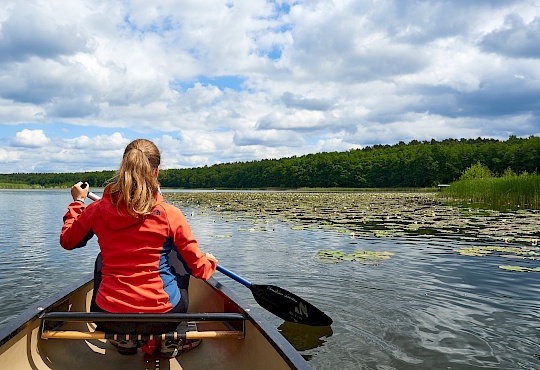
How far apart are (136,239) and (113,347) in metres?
1.00

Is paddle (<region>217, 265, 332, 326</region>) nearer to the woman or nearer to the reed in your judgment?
the woman

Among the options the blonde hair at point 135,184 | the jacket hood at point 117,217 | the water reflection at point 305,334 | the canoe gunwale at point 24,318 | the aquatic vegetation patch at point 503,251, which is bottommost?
the water reflection at point 305,334

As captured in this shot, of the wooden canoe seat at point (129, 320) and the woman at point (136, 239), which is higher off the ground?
the woman at point (136, 239)

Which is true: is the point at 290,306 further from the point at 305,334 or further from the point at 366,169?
the point at 366,169

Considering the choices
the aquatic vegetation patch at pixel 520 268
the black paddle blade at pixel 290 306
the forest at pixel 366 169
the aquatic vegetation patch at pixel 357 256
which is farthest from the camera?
the forest at pixel 366 169

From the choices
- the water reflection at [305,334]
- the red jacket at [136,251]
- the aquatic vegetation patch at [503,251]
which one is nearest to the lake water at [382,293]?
the water reflection at [305,334]

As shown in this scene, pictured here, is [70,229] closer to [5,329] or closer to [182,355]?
[5,329]

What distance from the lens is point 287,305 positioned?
391 cm

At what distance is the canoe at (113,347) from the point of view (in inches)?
91.4

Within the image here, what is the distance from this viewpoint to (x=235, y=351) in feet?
9.30

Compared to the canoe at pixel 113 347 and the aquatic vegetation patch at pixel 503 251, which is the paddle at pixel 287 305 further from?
the aquatic vegetation patch at pixel 503 251

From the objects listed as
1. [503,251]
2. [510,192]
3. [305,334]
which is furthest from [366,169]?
[305,334]

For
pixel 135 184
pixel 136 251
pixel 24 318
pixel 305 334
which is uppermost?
pixel 135 184

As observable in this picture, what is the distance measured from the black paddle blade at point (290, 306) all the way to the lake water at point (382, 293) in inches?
6.1
